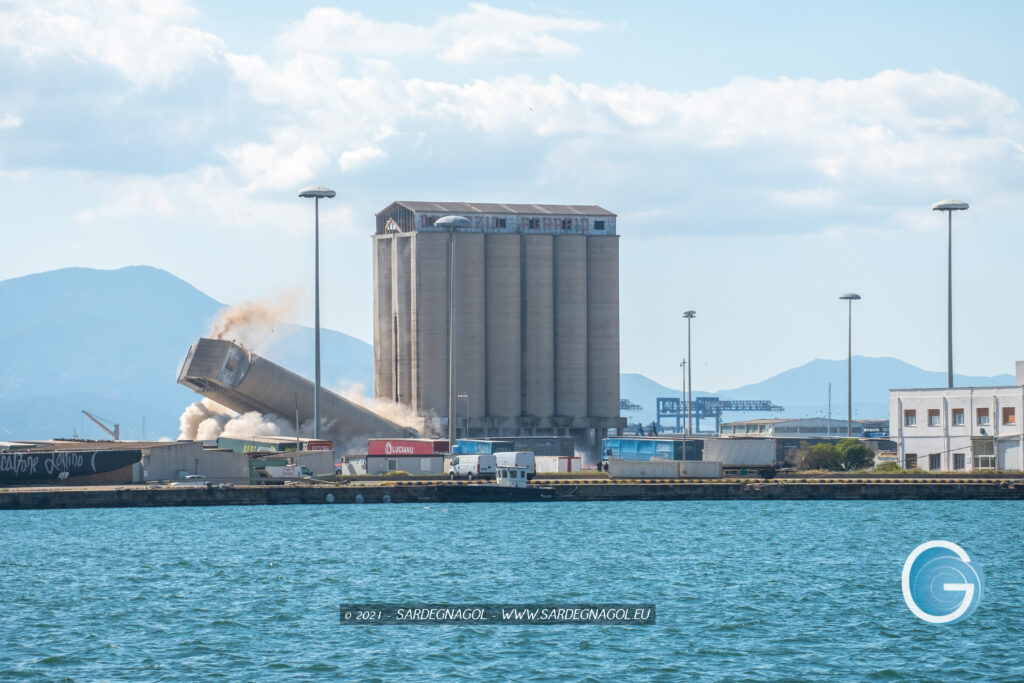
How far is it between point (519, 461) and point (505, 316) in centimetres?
5848

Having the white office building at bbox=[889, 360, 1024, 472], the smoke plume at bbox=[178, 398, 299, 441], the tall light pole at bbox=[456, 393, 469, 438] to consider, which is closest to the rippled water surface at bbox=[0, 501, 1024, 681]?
the white office building at bbox=[889, 360, 1024, 472]

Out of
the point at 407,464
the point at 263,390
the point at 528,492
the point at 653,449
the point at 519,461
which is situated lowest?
the point at 528,492

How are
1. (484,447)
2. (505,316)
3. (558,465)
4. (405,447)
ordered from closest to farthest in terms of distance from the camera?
1. (558,465)
2. (484,447)
3. (405,447)
4. (505,316)

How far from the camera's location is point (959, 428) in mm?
110625

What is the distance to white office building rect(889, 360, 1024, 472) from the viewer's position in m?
107

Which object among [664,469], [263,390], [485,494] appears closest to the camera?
[485,494]

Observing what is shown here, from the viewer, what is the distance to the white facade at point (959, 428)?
107 m

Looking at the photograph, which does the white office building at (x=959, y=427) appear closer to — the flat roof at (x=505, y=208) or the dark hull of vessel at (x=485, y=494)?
the dark hull of vessel at (x=485, y=494)

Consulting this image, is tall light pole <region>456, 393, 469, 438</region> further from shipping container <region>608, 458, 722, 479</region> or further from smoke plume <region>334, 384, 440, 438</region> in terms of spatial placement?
shipping container <region>608, 458, 722, 479</region>

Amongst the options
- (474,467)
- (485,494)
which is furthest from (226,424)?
(485,494)

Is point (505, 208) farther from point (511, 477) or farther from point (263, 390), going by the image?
point (511, 477)

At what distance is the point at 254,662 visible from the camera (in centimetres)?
4150

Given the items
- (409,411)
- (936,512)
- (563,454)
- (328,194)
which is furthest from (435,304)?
(936,512)

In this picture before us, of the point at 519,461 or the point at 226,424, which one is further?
the point at 226,424
